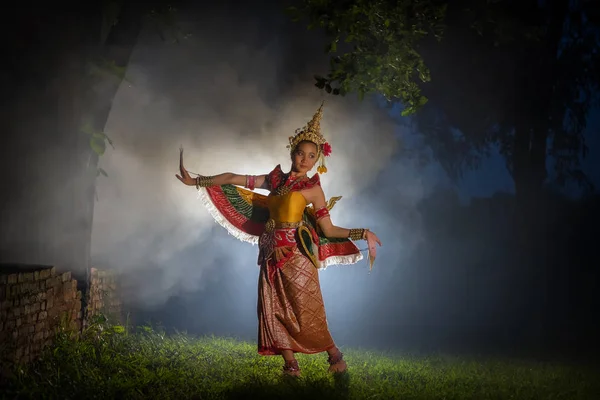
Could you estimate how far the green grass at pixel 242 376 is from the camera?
515 centimetres

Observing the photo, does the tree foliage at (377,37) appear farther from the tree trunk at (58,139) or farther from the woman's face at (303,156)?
the tree trunk at (58,139)

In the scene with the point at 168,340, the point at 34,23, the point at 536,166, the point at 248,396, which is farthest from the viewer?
the point at 536,166

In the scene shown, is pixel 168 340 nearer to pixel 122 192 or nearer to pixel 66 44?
pixel 122 192

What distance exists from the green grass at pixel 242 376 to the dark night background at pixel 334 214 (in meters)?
1.43

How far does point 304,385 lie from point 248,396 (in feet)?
1.60

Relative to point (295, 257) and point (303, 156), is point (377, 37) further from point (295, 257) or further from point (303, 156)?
point (295, 257)

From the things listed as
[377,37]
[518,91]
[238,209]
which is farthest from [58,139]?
[518,91]

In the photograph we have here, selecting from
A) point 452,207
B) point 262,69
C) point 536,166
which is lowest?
point 452,207

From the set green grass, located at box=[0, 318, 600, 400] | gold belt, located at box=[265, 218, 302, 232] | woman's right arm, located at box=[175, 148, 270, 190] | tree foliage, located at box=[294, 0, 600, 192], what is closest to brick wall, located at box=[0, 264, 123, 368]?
green grass, located at box=[0, 318, 600, 400]

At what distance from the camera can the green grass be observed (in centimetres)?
515

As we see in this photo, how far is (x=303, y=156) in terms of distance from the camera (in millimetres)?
5875

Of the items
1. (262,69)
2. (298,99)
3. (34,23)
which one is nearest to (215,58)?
(262,69)

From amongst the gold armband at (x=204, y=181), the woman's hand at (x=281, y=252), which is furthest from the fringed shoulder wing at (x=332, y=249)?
the gold armband at (x=204, y=181)

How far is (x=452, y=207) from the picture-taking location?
9.25 meters
